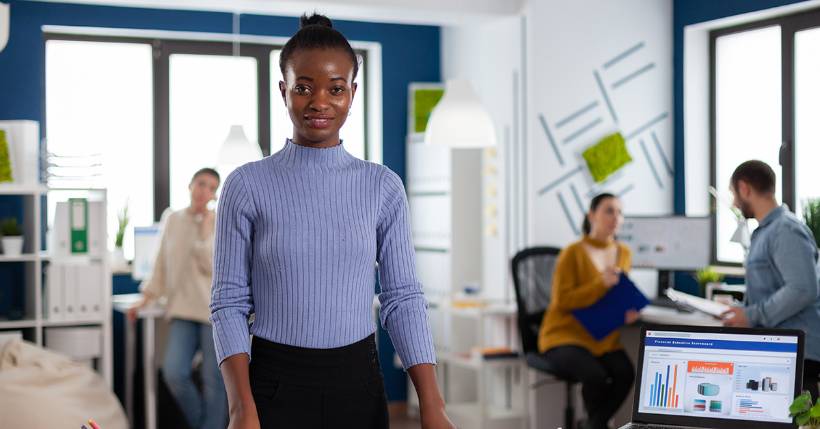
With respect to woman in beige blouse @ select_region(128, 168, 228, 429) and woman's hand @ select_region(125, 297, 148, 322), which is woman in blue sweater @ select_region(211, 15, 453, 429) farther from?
woman's hand @ select_region(125, 297, 148, 322)

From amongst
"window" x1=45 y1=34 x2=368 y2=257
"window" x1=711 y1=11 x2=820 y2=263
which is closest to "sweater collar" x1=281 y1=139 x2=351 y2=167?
"window" x1=711 y1=11 x2=820 y2=263

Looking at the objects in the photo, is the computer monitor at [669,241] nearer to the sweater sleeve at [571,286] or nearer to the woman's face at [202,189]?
the sweater sleeve at [571,286]

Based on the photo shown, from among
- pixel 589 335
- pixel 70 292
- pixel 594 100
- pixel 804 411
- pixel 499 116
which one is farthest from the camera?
pixel 499 116

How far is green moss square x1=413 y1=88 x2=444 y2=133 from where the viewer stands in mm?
6672

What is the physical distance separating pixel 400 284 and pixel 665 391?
35.7 inches

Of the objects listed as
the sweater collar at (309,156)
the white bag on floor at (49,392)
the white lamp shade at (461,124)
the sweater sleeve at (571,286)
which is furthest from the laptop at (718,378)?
the white bag on floor at (49,392)

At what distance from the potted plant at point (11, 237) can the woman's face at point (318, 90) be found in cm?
408

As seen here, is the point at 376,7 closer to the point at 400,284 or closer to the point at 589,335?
the point at 589,335

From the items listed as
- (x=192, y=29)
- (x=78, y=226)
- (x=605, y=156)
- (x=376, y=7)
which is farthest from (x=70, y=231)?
(x=605, y=156)

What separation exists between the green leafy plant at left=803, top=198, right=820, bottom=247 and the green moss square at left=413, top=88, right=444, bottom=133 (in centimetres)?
247

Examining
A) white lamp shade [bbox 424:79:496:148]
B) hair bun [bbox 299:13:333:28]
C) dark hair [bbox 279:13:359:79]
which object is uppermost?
white lamp shade [bbox 424:79:496:148]

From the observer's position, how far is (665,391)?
238cm

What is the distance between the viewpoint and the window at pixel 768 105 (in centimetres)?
553

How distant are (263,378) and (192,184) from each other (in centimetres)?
375
